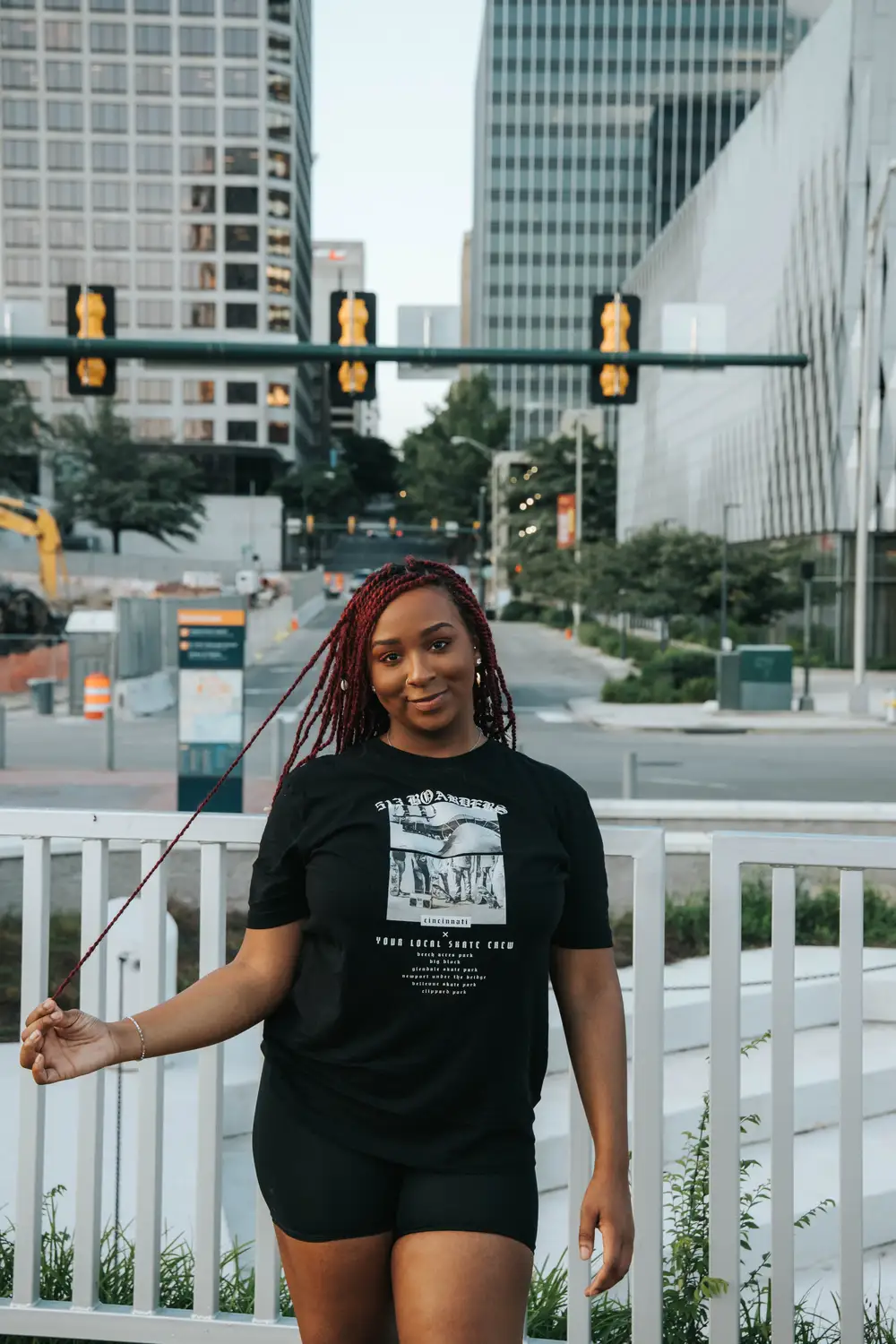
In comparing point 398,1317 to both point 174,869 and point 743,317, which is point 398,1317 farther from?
point 743,317

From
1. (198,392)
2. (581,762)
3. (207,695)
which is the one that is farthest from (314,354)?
(198,392)

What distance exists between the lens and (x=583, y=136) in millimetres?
151500

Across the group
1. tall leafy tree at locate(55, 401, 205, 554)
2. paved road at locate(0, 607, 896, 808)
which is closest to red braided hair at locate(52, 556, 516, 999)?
paved road at locate(0, 607, 896, 808)

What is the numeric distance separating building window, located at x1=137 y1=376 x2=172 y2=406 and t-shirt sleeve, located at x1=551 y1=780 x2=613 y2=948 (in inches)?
4373

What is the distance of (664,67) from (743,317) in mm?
110028

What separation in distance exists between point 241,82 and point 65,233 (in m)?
18.9

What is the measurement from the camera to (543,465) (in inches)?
3241

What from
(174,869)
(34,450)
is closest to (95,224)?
(34,450)

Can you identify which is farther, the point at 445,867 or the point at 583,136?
the point at 583,136

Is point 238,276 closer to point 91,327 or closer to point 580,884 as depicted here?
point 91,327

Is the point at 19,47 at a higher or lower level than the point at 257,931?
higher

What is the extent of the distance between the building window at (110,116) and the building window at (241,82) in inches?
342

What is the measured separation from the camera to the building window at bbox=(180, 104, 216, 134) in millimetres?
115688

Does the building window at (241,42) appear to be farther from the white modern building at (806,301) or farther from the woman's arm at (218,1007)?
the woman's arm at (218,1007)
